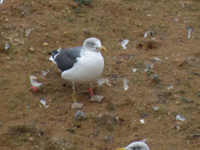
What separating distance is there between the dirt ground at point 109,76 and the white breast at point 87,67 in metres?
0.45

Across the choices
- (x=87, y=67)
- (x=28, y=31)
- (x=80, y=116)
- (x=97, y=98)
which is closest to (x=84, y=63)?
(x=87, y=67)

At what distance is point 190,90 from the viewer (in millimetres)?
6406

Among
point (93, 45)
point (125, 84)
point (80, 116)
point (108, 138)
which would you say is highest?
point (93, 45)

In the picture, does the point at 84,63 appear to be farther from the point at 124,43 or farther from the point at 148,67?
the point at 124,43

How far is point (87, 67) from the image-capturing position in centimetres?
596

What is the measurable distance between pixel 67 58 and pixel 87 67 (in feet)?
1.77

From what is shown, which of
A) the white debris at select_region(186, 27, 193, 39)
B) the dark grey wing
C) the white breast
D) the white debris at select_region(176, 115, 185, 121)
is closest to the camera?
the white debris at select_region(176, 115, 185, 121)

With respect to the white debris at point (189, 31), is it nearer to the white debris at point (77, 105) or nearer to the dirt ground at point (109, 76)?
the dirt ground at point (109, 76)

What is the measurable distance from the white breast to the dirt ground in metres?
0.45

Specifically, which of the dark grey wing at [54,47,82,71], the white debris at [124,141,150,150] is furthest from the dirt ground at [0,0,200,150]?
the white debris at [124,141,150,150]

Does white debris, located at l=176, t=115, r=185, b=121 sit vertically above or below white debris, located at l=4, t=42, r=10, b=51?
below

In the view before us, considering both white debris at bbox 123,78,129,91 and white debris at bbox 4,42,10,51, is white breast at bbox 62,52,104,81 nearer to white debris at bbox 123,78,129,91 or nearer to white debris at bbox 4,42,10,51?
white debris at bbox 123,78,129,91

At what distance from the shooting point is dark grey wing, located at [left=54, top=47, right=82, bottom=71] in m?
6.21

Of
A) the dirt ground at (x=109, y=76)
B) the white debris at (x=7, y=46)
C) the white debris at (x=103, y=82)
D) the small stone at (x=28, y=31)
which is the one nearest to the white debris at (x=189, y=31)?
the dirt ground at (x=109, y=76)
